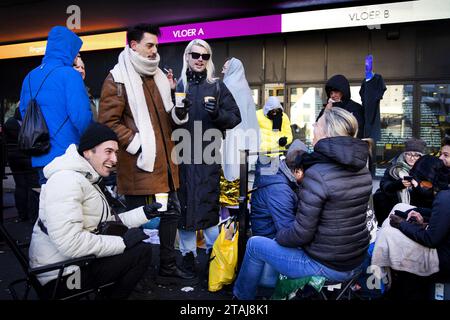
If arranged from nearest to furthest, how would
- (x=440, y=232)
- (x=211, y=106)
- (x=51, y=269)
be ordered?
(x=51, y=269), (x=440, y=232), (x=211, y=106)

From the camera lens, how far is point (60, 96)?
10.5 feet

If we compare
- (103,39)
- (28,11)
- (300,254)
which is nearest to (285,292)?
(300,254)

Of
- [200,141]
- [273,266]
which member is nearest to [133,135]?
[200,141]

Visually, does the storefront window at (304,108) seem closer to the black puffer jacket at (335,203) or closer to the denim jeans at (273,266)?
the denim jeans at (273,266)

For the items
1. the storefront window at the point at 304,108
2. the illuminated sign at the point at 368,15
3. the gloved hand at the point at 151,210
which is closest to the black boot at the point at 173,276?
the gloved hand at the point at 151,210

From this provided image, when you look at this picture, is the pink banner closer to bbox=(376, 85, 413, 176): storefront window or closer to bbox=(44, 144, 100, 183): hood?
bbox=(376, 85, 413, 176): storefront window

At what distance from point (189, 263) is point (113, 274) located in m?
1.34

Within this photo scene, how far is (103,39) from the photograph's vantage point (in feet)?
34.0

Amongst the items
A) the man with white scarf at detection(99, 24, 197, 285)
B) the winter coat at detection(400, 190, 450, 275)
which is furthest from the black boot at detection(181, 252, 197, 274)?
the winter coat at detection(400, 190, 450, 275)

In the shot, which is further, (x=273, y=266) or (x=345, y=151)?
A: (x=273, y=266)

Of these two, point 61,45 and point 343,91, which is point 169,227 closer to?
point 61,45

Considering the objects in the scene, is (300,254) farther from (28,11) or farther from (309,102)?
(28,11)

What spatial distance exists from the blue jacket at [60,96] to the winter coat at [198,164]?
902mm

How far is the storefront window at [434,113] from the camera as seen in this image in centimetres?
820
